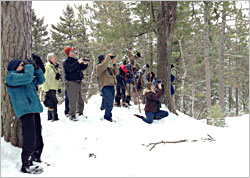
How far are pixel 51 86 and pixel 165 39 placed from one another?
433cm

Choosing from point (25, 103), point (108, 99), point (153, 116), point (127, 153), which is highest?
point (25, 103)

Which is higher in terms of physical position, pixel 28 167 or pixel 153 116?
pixel 153 116

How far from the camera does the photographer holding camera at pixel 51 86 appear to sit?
5.24 metres

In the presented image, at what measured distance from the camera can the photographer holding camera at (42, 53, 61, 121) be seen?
5.24m

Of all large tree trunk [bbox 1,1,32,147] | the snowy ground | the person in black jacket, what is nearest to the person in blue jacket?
the snowy ground

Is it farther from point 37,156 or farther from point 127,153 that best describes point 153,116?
point 37,156

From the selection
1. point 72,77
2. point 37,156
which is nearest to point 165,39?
point 72,77

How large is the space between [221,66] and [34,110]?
45.2 feet

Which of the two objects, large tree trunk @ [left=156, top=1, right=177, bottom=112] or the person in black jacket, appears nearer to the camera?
the person in black jacket

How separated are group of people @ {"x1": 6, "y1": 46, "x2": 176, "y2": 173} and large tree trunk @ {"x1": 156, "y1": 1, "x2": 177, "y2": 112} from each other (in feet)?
1.87

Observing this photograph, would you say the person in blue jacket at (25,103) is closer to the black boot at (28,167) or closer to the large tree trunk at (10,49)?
the black boot at (28,167)

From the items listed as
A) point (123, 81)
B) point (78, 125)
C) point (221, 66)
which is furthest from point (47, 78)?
point (221, 66)

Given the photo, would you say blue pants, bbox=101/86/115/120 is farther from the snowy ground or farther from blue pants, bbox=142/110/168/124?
blue pants, bbox=142/110/168/124

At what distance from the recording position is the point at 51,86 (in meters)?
5.32
